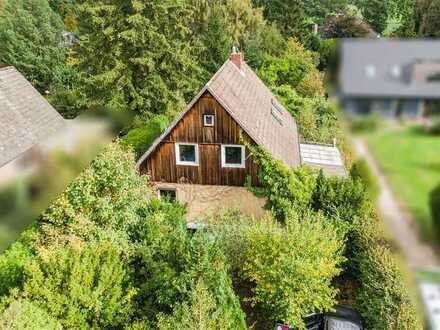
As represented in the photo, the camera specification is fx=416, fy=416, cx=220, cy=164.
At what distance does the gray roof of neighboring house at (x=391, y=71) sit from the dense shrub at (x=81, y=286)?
8560mm

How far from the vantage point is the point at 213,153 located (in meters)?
14.4

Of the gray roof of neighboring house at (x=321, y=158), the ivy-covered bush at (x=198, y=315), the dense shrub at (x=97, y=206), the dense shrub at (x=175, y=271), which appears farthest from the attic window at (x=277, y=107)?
the ivy-covered bush at (x=198, y=315)

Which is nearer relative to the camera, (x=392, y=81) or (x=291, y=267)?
(x=392, y=81)

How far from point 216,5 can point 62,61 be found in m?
13.3

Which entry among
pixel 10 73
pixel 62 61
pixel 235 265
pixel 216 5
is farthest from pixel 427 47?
pixel 62 61

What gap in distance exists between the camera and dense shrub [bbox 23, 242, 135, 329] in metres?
8.61

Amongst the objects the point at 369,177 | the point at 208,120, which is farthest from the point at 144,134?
the point at 369,177

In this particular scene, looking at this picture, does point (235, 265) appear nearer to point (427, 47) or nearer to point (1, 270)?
point (1, 270)

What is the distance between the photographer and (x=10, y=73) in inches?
303

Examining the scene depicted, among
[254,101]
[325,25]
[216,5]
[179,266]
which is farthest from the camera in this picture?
[216,5]

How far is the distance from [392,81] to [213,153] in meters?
13.3

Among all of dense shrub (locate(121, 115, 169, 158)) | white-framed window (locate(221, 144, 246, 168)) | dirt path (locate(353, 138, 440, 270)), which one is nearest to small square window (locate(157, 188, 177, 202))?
white-framed window (locate(221, 144, 246, 168))

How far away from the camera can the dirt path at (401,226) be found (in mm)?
1312

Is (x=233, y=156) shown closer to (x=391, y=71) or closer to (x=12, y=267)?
(x=12, y=267)
